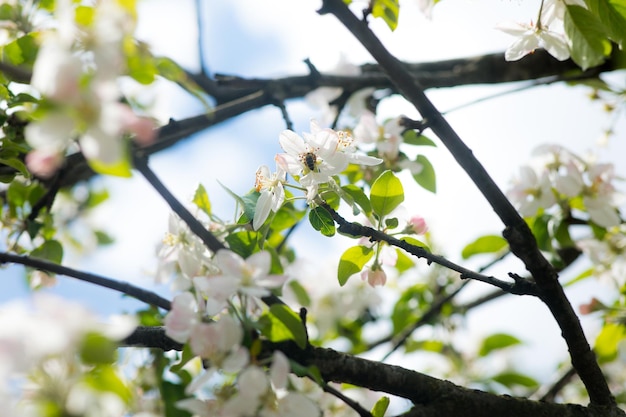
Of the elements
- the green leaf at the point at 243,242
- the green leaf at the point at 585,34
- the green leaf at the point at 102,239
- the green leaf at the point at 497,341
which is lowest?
the green leaf at the point at 243,242

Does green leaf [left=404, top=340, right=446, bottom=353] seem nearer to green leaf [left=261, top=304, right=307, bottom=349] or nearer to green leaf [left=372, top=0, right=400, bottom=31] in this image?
green leaf [left=372, top=0, right=400, bottom=31]

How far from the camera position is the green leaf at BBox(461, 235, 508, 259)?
2092mm

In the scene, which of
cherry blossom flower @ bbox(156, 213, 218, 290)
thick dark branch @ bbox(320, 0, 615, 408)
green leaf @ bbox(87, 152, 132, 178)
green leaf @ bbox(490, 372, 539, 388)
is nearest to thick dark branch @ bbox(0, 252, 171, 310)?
cherry blossom flower @ bbox(156, 213, 218, 290)

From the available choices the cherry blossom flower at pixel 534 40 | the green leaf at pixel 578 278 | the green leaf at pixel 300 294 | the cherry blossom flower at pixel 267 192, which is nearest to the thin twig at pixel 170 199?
the cherry blossom flower at pixel 267 192

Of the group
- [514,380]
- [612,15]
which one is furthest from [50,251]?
[514,380]

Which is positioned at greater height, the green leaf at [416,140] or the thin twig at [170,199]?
the green leaf at [416,140]

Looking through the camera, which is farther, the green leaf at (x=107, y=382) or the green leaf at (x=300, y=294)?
the green leaf at (x=300, y=294)

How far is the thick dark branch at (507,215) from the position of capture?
1.14 meters

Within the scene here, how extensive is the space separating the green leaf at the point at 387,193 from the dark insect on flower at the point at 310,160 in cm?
11

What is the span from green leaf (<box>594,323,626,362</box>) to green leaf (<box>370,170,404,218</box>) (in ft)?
3.88

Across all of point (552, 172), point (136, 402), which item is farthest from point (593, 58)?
point (136, 402)

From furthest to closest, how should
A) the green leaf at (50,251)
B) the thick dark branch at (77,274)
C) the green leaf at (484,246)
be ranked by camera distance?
the green leaf at (484,246) → the green leaf at (50,251) → the thick dark branch at (77,274)

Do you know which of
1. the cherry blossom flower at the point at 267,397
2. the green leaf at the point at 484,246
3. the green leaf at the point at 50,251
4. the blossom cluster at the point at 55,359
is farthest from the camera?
the green leaf at the point at 484,246

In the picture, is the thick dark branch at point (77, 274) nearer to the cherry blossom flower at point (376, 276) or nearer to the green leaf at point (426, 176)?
the cherry blossom flower at point (376, 276)
